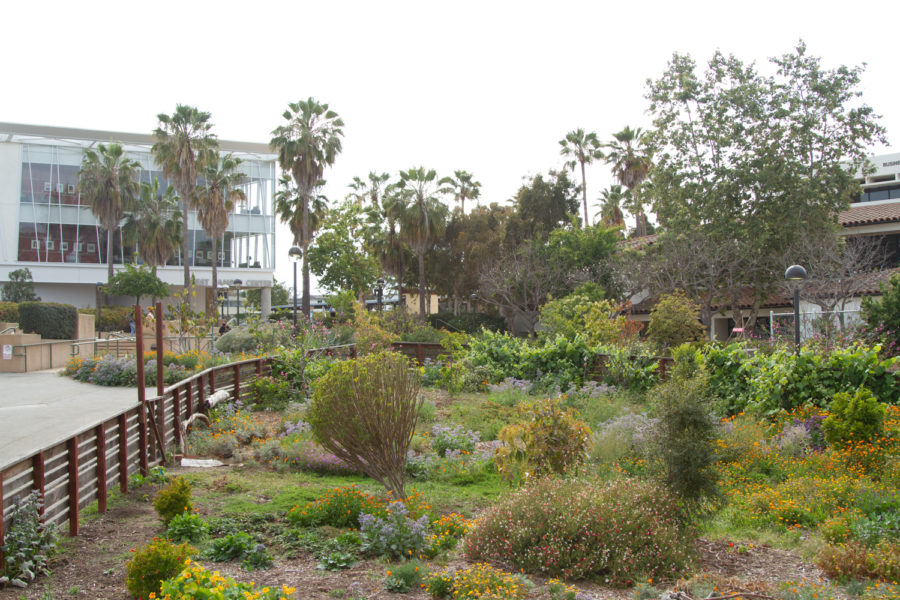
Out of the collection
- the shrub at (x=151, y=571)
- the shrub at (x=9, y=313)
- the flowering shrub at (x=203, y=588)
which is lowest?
the shrub at (x=151, y=571)

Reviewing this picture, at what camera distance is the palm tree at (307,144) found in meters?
40.6

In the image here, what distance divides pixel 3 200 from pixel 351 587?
53.7m

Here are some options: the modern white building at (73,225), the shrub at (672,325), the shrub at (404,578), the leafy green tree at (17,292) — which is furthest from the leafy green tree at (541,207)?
the shrub at (404,578)

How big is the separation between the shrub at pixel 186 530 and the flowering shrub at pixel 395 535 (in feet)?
5.00

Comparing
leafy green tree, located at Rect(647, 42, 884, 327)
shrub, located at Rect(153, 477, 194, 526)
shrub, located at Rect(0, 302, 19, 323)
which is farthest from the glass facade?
shrub, located at Rect(153, 477, 194, 526)

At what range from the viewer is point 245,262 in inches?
2197

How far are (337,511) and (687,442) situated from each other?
3.59 metres

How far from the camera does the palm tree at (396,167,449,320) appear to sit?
40.8 meters

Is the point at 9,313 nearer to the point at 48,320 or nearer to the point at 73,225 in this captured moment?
the point at 48,320

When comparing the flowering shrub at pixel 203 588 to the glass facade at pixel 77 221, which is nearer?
the flowering shrub at pixel 203 588

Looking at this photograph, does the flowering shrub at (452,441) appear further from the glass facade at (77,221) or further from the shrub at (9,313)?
the glass facade at (77,221)

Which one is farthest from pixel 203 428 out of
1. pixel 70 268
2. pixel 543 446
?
pixel 70 268

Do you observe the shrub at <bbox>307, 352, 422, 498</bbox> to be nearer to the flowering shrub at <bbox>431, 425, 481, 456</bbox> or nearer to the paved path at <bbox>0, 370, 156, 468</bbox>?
the paved path at <bbox>0, 370, 156, 468</bbox>

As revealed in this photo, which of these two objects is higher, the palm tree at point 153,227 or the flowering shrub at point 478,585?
the palm tree at point 153,227
